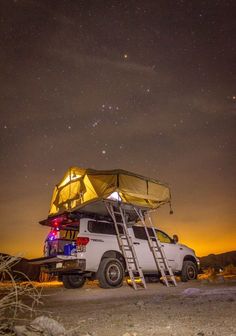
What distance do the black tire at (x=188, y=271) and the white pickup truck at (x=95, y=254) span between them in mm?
35

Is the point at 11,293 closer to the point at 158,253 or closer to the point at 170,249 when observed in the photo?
the point at 158,253

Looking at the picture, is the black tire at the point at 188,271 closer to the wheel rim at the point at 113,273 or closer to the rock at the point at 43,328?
the wheel rim at the point at 113,273

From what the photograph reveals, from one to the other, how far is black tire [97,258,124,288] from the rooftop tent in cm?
189

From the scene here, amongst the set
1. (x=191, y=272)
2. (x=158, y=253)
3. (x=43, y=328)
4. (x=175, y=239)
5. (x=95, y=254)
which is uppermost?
(x=175, y=239)

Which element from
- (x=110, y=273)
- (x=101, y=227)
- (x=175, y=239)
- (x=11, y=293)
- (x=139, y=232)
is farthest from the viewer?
(x=175, y=239)

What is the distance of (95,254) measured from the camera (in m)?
10.6

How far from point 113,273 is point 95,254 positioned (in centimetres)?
85

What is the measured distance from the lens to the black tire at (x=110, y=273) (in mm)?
10508

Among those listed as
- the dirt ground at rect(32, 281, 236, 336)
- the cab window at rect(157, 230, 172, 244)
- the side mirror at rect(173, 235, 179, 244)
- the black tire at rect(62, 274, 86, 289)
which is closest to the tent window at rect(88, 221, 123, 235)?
the black tire at rect(62, 274, 86, 289)

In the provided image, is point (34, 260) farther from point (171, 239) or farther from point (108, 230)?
point (171, 239)

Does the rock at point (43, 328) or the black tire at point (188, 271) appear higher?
the black tire at point (188, 271)

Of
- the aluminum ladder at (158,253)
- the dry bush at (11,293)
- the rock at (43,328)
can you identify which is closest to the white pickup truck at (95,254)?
the aluminum ladder at (158,253)

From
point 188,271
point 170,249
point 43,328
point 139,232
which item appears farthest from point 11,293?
point 188,271

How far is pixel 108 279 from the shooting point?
34.7 ft
